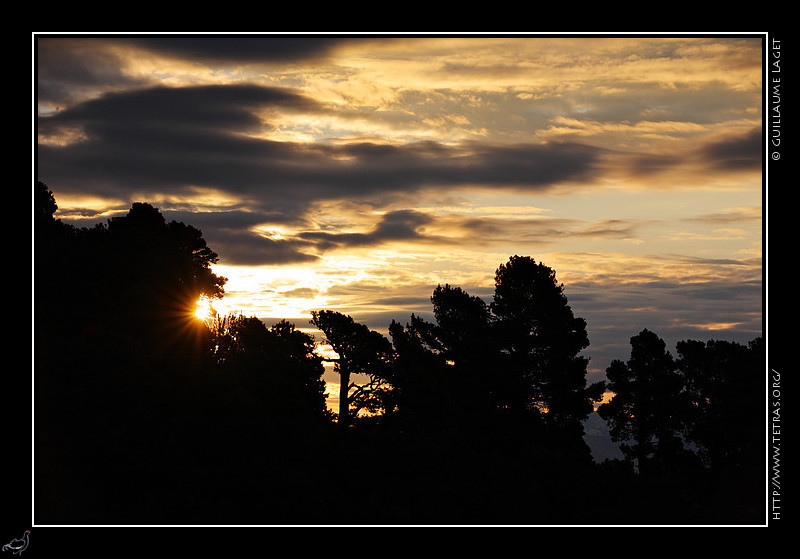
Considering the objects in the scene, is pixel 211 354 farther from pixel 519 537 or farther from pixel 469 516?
pixel 519 537

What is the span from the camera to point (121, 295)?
38.2m

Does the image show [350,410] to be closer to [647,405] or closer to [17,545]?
[647,405]

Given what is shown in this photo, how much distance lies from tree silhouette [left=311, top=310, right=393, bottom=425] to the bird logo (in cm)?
4972

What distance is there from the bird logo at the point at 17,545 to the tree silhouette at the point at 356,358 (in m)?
49.7

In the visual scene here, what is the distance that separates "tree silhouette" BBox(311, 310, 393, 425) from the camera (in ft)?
208

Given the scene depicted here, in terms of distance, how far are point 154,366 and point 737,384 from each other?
1580 inches

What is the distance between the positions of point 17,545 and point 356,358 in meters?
53.1

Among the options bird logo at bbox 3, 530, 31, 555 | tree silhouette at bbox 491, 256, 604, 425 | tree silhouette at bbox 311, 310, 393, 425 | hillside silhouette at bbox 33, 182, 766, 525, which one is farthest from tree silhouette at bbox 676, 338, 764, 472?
bird logo at bbox 3, 530, 31, 555

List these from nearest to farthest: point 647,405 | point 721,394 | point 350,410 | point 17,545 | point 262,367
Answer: point 17,545 → point 262,367 → point 721,394 → point 647,405 → point 350,410

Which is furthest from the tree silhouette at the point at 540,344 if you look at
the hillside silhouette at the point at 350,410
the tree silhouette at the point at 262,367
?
the tree silhouette at the point at 262,367

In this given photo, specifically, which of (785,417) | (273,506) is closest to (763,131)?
(785,417)

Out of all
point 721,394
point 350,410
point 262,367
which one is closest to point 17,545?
point 262,367

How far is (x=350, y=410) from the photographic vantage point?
65.8 meters

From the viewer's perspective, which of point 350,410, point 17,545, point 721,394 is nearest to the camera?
point 17,545
